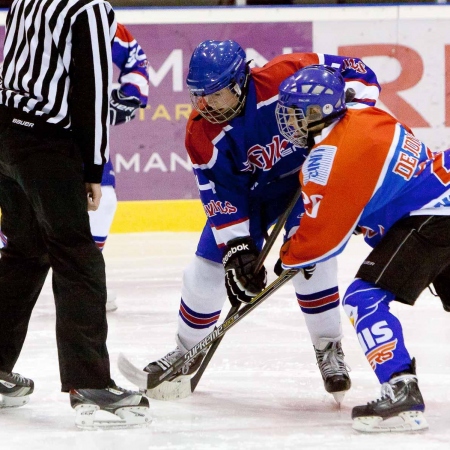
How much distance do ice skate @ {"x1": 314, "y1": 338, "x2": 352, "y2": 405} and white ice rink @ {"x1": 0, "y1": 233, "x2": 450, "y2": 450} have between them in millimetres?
41

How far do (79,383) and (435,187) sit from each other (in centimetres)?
93

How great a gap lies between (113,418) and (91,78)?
798 mm

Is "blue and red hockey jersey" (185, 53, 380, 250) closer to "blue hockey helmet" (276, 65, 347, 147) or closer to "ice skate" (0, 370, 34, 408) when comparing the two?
"blue hockey helmet" (276, 65, 347, 147)

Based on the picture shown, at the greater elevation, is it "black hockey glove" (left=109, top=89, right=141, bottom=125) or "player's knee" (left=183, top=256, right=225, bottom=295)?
"player's knee" (left=183, top=256, right=225, bottom=295)

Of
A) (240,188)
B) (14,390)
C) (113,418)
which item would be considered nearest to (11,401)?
(14,390)

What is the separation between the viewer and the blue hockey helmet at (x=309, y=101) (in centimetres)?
228

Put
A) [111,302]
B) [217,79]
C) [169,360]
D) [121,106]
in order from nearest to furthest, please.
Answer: [217,79]
[169,360]
[111,302]
[121,106]

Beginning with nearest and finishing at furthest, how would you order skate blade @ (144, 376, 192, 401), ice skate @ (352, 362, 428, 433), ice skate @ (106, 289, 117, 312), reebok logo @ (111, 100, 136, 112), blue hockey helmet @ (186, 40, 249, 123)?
ice skate @ (352, 362, 428, 433)
blue hockey helmet @ (186, 40, 249, 123)
skate blade @ (144, 376, 192, 401)
ice skate @ (106, 289, 117, 312)
reebok logo @ (111, 100, 136, 112)

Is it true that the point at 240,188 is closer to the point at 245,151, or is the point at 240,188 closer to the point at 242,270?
the point at 245,151

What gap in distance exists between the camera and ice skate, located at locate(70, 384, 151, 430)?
2.31m

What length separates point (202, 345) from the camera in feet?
8.62

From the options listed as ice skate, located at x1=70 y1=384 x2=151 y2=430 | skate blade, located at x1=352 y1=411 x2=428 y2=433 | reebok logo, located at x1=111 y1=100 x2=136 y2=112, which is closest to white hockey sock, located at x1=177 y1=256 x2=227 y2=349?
ice skate, located at x1=70 y1=384 x2=151 y2=430

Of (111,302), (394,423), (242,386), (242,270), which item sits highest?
(242,270)

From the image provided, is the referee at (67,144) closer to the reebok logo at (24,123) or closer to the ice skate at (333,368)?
the reebok logo at (24,123)
